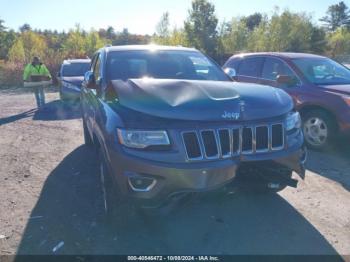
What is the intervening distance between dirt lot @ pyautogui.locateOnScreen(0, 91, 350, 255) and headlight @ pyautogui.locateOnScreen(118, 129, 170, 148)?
711 mm

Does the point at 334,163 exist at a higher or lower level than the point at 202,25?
lower

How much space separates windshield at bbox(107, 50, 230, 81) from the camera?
4.19 m

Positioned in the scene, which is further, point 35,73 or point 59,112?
point 35,73

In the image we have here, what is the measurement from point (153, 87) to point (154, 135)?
707 millimetres

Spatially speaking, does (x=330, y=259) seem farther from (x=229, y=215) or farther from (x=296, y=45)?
(x=296, y=45)

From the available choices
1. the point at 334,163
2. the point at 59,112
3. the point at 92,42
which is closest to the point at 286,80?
the point at 334,163

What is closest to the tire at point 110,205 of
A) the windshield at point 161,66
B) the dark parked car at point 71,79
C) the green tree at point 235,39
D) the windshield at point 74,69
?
the windshield at point 161,66

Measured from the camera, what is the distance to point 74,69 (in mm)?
12773

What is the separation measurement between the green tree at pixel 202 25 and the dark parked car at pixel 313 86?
28.1 m

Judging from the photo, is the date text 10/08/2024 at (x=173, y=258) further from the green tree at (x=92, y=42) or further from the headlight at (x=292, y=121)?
the green tree at (x=92, y=42)

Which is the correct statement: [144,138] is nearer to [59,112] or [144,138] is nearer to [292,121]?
[292,121]

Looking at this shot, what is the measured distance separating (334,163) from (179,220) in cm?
315

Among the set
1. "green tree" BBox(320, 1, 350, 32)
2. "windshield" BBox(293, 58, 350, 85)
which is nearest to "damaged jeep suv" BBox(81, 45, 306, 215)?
"windshield" BBox(293, 58, 350, 85)

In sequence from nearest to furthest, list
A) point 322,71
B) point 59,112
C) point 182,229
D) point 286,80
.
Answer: point 182,229, point 286,80, point 322,71, point 59,112
